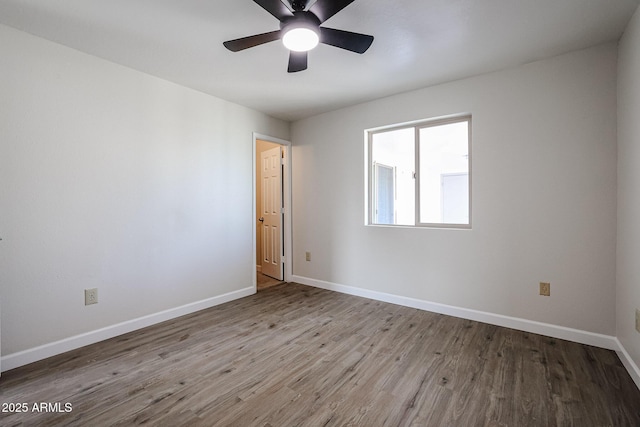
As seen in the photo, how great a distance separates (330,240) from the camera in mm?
3918

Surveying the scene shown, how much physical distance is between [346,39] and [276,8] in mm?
464

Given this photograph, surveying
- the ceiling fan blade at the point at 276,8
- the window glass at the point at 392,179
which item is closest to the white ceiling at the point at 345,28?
the ceiling fan blade at the point at 276,8

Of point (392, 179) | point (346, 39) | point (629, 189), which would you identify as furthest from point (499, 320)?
point (346, 39)

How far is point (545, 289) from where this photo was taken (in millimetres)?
2486

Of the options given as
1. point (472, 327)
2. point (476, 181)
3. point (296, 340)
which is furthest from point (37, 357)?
point (476, 181)

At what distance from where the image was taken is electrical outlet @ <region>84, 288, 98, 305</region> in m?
2.37

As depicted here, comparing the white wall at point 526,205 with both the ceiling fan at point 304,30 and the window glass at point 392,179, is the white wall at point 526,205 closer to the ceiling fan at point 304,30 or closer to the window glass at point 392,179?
the window glass at point 392,179

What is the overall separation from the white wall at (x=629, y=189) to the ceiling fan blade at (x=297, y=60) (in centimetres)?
212

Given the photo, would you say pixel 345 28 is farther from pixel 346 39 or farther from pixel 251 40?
pixel 251 40

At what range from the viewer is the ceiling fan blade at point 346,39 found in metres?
1.73

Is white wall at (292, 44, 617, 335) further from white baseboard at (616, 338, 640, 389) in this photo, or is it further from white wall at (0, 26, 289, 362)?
white wall at (0, 26, 289, 362)

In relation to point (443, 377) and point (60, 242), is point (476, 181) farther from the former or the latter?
point (60, 242)

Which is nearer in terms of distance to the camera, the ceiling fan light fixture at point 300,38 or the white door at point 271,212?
the ceiling fan light fixture at point 300,38

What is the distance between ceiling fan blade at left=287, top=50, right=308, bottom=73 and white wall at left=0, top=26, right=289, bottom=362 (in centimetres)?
155
